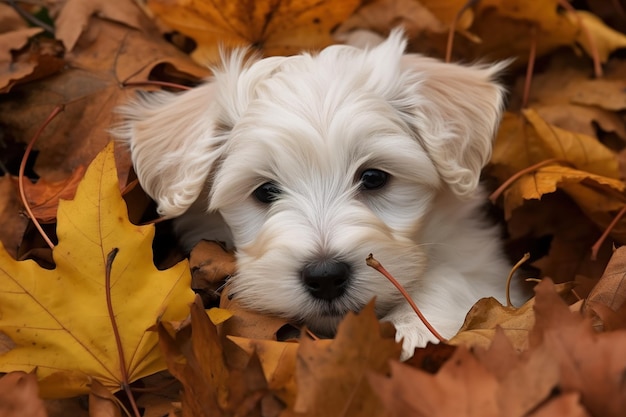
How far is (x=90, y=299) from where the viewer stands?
2.80 metres

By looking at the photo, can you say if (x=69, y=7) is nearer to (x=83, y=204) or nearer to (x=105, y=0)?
(x=105, y=0)

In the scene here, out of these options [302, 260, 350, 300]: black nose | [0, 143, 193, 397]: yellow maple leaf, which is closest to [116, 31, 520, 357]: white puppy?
[302, 260, 350, 300]: black nose

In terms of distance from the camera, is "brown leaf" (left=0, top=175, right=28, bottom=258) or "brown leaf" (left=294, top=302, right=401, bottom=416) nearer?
"brown leaf" (left=294, top=302, right=401, bottom=416)

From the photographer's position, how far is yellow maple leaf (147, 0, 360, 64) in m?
4.19

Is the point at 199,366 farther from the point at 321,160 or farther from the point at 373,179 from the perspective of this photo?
the point at 373,179

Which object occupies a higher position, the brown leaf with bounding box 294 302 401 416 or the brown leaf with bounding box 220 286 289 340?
the brown leaf with bounding box 294 302 401 416

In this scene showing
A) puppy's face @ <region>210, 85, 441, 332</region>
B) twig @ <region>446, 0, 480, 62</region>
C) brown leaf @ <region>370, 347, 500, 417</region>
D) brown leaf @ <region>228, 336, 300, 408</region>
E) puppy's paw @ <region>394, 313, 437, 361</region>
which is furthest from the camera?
twig @ <region>446, 0, 480, 62</region>

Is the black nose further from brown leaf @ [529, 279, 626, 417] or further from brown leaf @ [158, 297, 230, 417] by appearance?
brown leaf @ [529, 279, 626, 417]

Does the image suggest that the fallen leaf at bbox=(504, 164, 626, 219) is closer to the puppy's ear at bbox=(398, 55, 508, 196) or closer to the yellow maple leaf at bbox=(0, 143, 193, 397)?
the puppy's ear at bbox=(398, 55, 508, 196)

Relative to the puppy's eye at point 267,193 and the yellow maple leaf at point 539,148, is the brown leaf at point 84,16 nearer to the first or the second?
the puppy's eye at point 267,193

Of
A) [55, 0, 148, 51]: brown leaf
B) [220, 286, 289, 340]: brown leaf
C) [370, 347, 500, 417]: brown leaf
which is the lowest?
[220, 286, 289, 340]: brown leaf

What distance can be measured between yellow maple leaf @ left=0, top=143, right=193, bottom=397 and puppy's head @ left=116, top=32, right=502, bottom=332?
0.45 metres

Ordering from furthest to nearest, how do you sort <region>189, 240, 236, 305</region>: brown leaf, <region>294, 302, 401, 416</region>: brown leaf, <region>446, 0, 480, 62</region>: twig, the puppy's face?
1. <region>446, 0, 480, 62</region>: twig
2. <region>189, 240, 236, 305</region>: brown leaf
3. the puppy's face
4. <region>294, 302, 401, 416</region>: brown leaf

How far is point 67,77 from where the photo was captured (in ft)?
13.0
